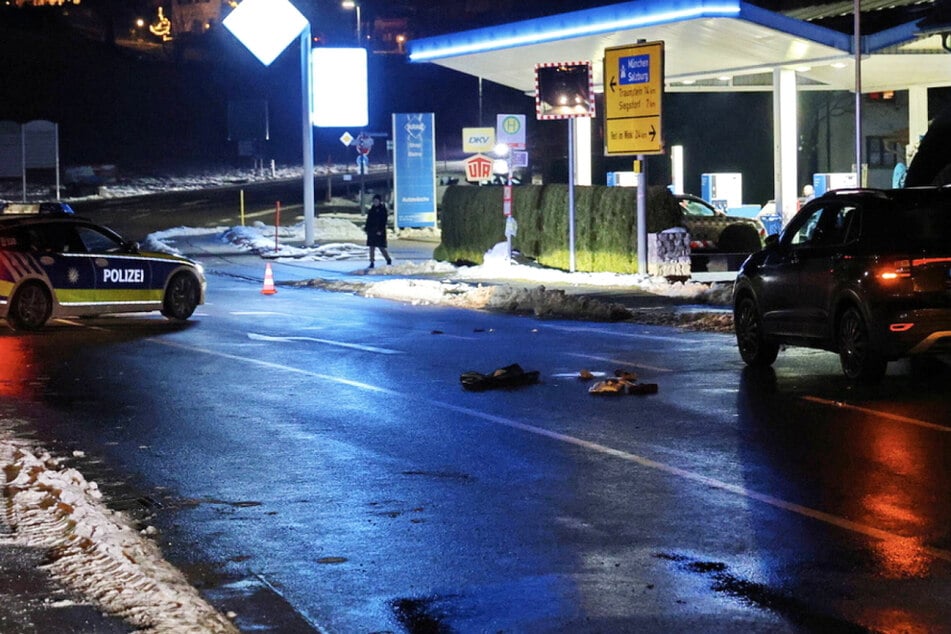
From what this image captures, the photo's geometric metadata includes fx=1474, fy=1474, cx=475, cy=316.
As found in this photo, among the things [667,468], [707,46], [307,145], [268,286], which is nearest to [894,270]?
[667,468]

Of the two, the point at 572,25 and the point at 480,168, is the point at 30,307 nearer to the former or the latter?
the point at 572,25

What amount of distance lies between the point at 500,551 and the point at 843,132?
5083 centimetres

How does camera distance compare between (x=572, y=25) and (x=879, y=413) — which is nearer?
(x=879, y=413)

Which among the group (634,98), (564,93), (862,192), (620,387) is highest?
(564,93)

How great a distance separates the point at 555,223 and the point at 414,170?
1775 cm

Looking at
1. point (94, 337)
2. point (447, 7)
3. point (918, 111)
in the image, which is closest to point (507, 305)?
point (94, 337)

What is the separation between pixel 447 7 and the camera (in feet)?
461

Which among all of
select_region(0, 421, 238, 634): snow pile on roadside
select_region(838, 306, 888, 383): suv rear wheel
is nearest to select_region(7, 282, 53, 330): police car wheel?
select_region(0, 421, 238, 634): snow pile on roadside

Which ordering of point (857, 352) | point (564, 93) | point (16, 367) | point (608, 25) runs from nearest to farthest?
point (857, 352) → point (16, 367) → point (564, 93) → point (608, 25)

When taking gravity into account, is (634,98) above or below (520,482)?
above

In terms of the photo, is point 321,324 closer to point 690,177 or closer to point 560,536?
point 560,536

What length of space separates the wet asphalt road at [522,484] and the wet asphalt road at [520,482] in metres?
0.02

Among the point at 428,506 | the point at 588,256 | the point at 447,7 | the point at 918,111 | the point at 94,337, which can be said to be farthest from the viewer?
the point at 447,7

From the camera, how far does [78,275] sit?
69.6 feet
